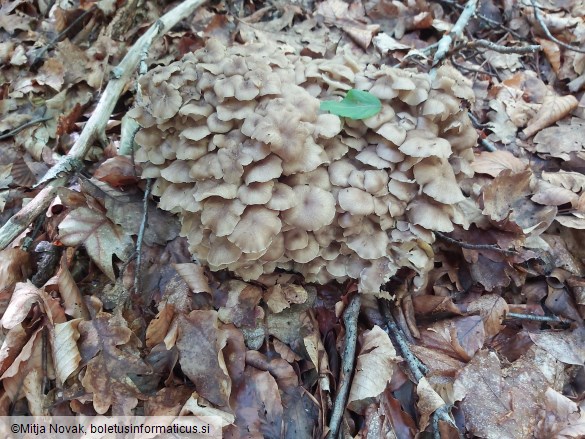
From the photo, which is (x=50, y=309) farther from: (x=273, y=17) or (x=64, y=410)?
(x=273, y=17)

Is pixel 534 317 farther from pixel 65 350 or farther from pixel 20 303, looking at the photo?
pixel 20 303

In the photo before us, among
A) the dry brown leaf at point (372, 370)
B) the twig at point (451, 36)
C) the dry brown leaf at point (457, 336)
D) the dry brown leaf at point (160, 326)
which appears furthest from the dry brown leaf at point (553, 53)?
the dry brown leaf at point (160, 326)

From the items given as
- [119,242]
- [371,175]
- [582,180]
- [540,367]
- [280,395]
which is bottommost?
[540,367]

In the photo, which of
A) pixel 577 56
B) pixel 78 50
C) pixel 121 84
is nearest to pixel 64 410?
pixel 121 84

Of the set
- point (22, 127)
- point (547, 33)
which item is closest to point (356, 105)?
point (22, 127)

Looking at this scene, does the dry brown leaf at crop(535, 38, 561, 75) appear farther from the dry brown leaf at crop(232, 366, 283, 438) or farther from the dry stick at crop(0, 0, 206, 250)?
the dry brown leaf at crop(232, 366, 283, 438)

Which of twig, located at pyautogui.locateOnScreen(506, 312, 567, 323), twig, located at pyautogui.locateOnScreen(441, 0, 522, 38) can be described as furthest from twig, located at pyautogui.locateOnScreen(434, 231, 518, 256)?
twig, located at pyautogui.locateOnScreen(441, 0, 522, 38)
